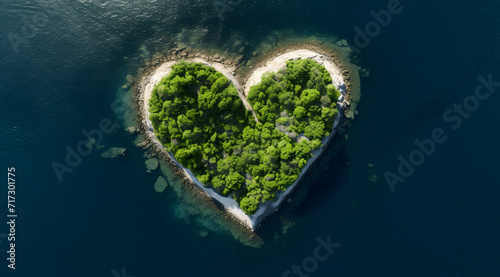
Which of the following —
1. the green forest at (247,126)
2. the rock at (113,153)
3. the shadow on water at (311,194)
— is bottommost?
the shadow on water at (311,194)

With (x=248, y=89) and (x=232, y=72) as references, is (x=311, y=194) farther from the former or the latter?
(x=232, y=72)

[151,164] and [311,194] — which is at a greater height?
[151,164]

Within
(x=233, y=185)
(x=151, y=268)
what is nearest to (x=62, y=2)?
(x=233, y=185)

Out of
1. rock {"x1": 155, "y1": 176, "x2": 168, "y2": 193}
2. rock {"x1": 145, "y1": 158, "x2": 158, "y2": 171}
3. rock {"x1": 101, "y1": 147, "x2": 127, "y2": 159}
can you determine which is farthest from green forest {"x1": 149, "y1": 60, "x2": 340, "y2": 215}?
rock {"x1": 101, "y1": 147, "x2": 127, "y2": 159}

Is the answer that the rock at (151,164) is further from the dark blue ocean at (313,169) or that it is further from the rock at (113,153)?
the rock at (113,153)

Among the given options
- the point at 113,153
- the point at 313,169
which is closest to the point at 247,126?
the point at 313,169

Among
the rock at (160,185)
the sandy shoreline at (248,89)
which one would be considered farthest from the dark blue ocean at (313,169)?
the sandy shoreline at (248,89)

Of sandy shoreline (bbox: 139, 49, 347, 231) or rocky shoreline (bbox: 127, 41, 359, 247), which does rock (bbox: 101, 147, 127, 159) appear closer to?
rocky shoreline (bbox: 127, 41, 359, 247)
